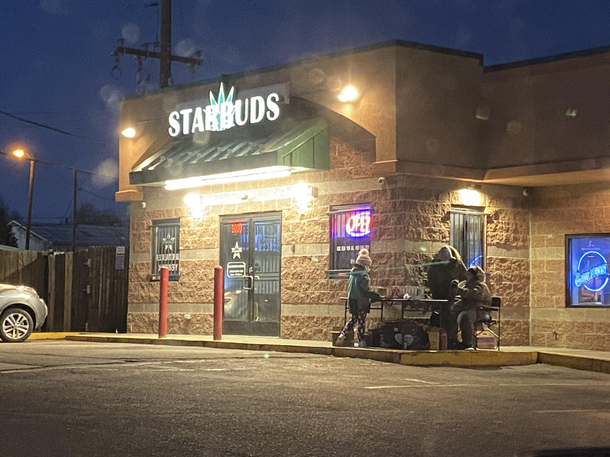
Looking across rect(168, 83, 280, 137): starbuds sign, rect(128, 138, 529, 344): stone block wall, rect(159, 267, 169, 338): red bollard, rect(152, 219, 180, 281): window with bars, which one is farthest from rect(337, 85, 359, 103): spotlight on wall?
rect(152, 219, 180, 281): window with bars

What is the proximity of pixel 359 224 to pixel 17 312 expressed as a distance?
276 inches

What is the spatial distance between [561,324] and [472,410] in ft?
31.7

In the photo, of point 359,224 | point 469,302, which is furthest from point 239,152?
point 469,302

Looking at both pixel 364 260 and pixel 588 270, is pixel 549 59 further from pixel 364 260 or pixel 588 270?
pixel 364 260

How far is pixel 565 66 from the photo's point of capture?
18.1 metres

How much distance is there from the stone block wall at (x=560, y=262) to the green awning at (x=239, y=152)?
4468 mm

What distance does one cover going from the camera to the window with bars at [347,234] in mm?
18766

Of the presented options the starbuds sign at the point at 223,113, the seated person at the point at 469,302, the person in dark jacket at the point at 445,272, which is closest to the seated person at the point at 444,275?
the person in dark jacket at the point at 445,272

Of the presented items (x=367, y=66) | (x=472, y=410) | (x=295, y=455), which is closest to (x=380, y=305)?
(x=367, y=66)

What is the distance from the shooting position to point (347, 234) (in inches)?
750

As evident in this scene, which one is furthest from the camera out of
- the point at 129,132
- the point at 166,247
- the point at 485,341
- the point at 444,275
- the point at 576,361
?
the point at 129,132

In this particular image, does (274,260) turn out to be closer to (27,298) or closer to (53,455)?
(27,298)

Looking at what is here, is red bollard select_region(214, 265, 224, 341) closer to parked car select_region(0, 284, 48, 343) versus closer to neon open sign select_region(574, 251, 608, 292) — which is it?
parked car select_region(0, 284, 48, 343)

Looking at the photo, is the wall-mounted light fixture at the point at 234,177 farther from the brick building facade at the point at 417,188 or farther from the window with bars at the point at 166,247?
the window with bars at the point at 166,247
